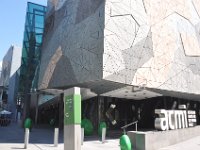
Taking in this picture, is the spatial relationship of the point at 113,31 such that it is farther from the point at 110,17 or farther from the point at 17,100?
the point at 17,100

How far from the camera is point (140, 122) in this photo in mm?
37969

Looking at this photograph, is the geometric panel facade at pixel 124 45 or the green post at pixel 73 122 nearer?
the green post at pixel 73 122

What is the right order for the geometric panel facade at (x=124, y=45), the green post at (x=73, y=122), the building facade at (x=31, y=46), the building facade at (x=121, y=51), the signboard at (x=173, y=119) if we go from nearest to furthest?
the green post at (x=73, y=122), the signboard at (x=173, y=119), the geometric panel facade at (x=124, y=45), the building facade at (x=121, y=51), the building facade at (x=31, y=46)

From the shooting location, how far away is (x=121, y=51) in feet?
78.0

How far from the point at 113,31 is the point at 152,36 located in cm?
532

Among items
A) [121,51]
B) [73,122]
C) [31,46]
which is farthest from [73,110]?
[31,46]

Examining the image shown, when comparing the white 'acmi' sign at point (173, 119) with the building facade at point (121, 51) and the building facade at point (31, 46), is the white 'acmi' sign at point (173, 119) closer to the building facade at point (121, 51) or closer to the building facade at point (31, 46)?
the building facade at point (121, 51)

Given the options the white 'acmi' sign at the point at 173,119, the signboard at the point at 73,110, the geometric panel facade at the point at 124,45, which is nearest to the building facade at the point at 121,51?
the geometric panel facade at the point at 124,45

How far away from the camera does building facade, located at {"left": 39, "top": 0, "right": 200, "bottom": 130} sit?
2369 centimetres

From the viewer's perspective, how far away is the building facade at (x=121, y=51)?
77.7 feet

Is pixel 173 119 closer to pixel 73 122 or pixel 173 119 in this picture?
pixel 173 119

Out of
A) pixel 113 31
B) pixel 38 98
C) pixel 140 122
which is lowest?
pixel 140 122

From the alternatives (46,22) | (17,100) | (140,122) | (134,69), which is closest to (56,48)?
(46,22)

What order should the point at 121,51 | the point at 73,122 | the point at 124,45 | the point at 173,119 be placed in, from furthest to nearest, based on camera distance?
1. the point at 124,45
2. the point at 121,51
3. the point at 173,119
4. the point at 73,122
